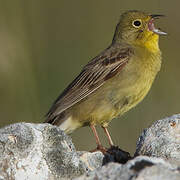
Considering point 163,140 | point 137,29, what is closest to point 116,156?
point 163,140

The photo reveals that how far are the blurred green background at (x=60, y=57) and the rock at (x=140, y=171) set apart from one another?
12.6ft

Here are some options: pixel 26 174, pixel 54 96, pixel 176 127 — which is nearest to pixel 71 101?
pixel 54 96

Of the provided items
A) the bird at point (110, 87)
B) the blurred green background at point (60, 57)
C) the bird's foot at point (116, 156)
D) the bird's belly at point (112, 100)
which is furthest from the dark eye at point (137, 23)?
the bird's foot at point (116, 156)

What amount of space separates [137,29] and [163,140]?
2.84m

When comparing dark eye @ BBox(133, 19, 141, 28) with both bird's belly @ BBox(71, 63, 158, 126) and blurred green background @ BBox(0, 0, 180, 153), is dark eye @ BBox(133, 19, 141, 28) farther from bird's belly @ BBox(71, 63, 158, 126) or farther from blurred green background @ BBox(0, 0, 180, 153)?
blurred green background @ BBox(0, 0, 180, 153)

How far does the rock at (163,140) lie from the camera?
3.76 metres

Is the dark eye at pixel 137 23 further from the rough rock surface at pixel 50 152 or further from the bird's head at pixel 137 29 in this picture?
the rough rock surface at pixel 50 152

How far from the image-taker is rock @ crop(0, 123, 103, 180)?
138 inches

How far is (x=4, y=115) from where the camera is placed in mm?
7156

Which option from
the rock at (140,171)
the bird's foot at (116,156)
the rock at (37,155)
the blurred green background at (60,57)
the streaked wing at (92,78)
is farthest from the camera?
the blurred green background at (60,57)

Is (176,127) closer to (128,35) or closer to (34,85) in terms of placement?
(128,35)

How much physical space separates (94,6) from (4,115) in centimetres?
203

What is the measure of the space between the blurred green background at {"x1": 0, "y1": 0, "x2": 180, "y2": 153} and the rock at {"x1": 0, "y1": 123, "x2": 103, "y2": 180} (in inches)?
123

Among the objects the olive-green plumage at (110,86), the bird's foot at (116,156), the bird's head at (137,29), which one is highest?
the bird's head at (137,29)
